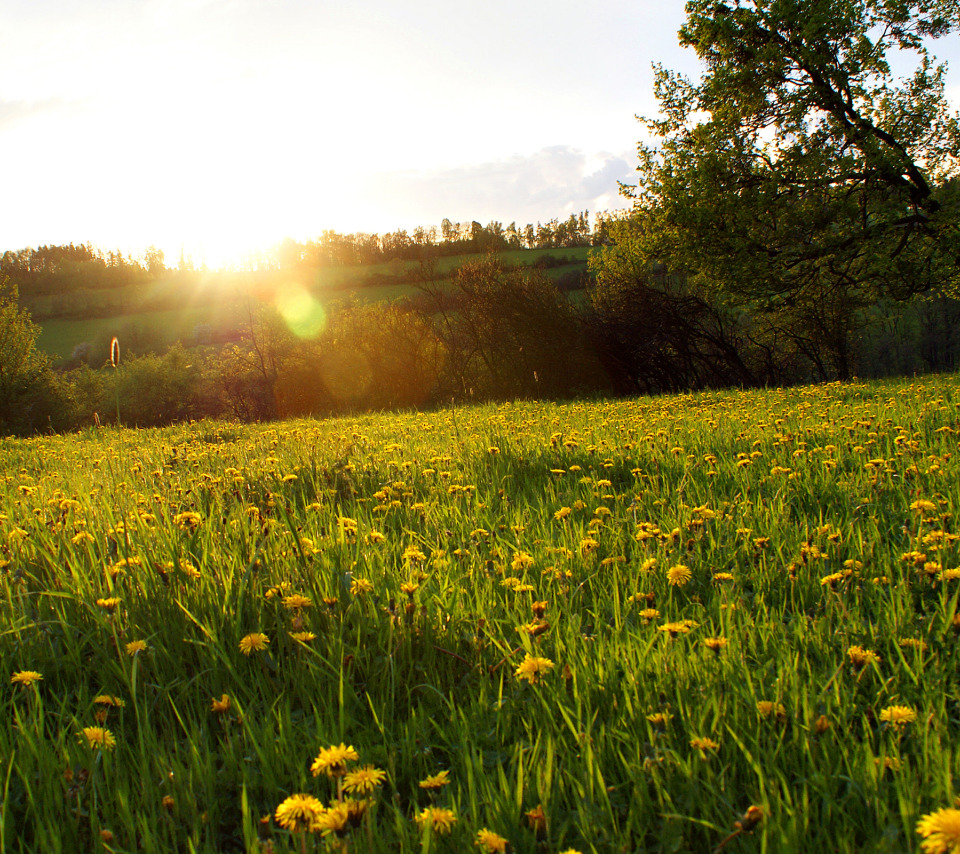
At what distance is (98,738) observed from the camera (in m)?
1.53

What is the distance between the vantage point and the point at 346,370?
87.0 feet

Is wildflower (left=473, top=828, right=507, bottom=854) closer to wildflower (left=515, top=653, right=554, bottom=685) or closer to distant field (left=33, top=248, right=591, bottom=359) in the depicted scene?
wildflower (left=515, top=653, right=554, bottom=685)

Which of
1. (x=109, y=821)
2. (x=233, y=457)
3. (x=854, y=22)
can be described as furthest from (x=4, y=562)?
(x=854, y=22)

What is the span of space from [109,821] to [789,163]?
789 inches

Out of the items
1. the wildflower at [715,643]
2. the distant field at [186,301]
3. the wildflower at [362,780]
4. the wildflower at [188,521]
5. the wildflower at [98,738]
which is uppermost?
the distant field at [186,301]

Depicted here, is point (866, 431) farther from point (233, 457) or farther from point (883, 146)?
point (883, 146)

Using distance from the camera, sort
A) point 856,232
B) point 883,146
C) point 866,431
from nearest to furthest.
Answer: point 866,431
point 883,146
point 856,232

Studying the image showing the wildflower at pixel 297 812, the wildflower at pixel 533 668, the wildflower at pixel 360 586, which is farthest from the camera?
the wildflower at pixel 360 586

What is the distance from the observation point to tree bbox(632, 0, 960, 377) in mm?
15781

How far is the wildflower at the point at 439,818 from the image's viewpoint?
1.23m

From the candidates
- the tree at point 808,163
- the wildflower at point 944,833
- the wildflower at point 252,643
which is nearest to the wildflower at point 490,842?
the wildflower at point 944,833

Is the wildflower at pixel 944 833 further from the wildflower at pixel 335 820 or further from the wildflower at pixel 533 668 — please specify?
the wildflower at pixel 335 820

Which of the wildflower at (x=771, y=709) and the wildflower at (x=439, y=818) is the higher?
the wildflower at (x=771, y=709)

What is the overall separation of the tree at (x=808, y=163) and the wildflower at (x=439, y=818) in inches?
718
